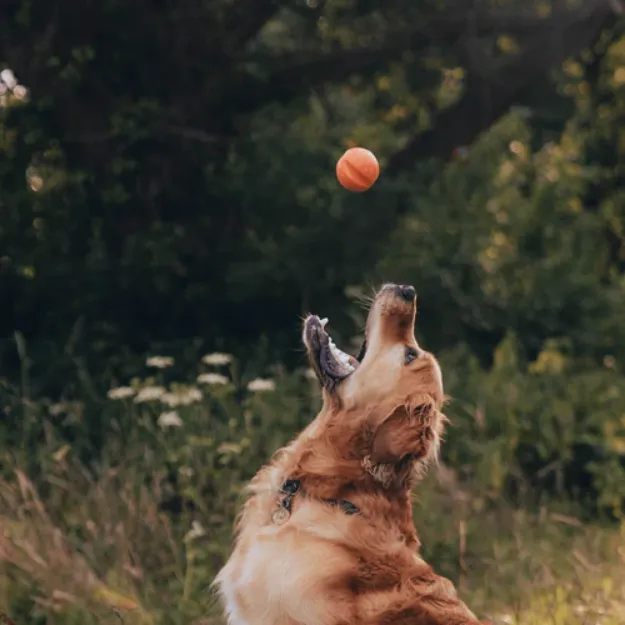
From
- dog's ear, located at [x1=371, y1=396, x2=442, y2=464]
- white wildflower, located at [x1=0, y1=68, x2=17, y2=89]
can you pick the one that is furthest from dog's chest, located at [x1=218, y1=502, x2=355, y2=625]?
white wildflower, located at [x1=0, y1=68, x2=17, y2=89]

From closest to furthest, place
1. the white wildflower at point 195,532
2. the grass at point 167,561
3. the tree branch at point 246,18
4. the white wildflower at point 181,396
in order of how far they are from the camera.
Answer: the grass at point 167,561 → the white wildflower at point 195,532 → the white wildflower at point 181,396 → the tree branch at point 246,18

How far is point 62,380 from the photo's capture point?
625cm

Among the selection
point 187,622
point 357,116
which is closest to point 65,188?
point 357,116

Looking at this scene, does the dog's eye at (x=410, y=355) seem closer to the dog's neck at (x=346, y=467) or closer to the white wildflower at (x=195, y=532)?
the dog's neck at (x=346, y=467)

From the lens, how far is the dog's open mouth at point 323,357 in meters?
3.79

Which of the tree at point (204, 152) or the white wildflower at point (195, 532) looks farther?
the tree at point (204, 152)

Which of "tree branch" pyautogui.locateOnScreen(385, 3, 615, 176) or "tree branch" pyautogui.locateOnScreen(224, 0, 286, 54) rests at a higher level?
"tree branch" pyautogui.locateOnScreen(224, 0, 286, 54)

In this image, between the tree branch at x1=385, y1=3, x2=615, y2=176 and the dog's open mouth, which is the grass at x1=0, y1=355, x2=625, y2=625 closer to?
the dog's open mouth

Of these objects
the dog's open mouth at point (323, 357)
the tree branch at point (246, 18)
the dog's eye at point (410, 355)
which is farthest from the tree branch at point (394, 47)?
the dog's eye at point (410, 355)

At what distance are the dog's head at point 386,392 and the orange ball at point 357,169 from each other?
1.12 meters

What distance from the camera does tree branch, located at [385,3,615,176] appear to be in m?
7.32

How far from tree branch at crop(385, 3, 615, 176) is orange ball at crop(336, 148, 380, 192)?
2.42 meters

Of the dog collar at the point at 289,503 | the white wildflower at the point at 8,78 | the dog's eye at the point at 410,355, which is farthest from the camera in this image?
the white wildflower at the point at 8,78

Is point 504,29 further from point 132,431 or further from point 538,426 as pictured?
point 132,431
